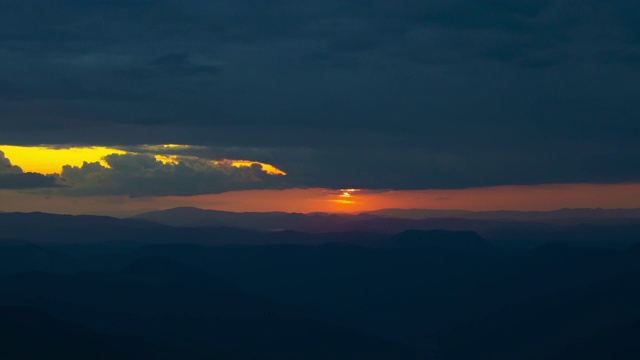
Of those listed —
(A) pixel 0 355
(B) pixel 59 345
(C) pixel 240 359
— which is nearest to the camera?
(A) pixel 0 355

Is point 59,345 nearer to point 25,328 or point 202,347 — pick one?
point 25,328

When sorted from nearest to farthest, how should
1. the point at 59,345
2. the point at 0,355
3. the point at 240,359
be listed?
the point at 0,355 → the point at 59,345 → the point at 240,359

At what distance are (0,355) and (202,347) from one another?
195ft

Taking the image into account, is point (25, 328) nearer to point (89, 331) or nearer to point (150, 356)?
point (89, 331)

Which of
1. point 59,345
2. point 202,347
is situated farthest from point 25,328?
point 202,347

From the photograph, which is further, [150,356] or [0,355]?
[150,356]

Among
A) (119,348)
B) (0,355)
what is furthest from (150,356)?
(0,355)

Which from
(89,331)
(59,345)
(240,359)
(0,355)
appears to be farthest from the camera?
(240,359)

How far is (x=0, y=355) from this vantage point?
486 feet

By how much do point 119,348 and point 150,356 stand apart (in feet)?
22.6

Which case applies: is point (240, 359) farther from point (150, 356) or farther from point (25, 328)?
point (25, 328)

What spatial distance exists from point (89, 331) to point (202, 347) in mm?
A: 32673

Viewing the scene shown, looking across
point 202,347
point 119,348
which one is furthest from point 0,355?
point 202,347

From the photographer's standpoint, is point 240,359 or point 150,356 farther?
point 240,359
